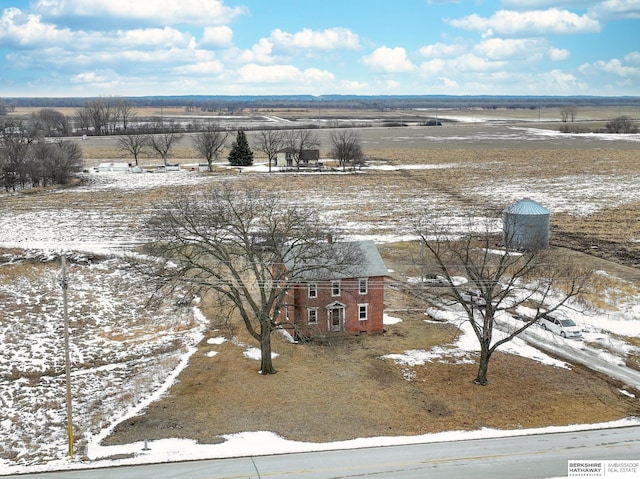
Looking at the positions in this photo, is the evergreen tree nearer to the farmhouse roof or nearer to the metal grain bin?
the metal grain bin

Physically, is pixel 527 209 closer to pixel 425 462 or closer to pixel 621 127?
pixel 425 462

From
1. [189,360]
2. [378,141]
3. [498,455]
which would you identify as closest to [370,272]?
[189,360]

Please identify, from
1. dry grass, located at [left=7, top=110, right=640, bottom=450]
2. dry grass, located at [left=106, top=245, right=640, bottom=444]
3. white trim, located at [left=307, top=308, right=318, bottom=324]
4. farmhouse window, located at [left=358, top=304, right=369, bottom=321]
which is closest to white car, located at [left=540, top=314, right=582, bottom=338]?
dry grass, located at [left=7, top=110, right=640, bottom=450]

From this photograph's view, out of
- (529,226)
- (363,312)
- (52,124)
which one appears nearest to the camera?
(363,312)

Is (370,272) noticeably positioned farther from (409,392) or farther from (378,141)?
(378,141)

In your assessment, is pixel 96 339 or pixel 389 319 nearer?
pixel 96 339

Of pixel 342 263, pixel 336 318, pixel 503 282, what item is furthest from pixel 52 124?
pixel 342 263
